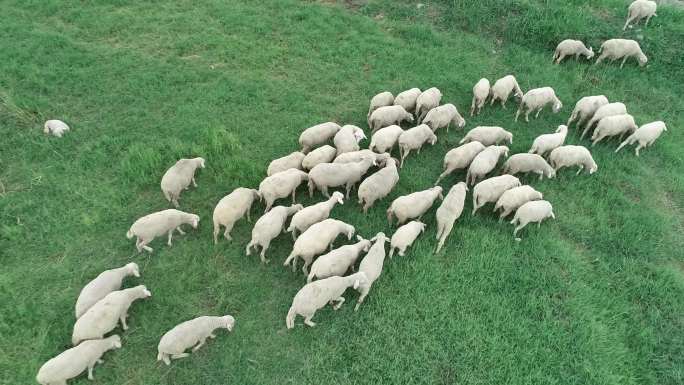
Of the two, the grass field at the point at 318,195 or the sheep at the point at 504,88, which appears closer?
the grass field at the point at 318,195

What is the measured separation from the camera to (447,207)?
7414 millimetres

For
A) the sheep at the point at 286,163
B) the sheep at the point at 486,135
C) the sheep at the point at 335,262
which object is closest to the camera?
the sheep at the point at 335,262

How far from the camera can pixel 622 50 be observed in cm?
1122

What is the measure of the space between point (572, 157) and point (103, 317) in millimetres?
8191

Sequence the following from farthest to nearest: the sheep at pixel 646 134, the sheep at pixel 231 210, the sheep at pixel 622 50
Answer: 1. the sheep at pixel 622 50
2. the sheep at pixel 646 134
3. the sheep at pixel 231 210

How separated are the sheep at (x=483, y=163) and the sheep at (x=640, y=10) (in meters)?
6.79

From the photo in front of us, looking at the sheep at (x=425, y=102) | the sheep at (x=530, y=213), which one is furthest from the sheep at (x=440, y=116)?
the sheep at (x=530, y=213)

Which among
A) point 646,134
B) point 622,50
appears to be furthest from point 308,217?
point 622,50

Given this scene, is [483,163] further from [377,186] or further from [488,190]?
[377,186]

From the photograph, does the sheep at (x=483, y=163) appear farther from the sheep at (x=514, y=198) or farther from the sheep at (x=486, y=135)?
the sheep at (x=514, y=198)

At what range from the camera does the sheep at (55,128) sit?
29.6 ft

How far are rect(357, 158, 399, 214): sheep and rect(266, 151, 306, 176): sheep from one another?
4.25 feet

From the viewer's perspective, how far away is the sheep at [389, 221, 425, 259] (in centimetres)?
698

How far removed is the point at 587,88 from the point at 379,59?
5047mm
